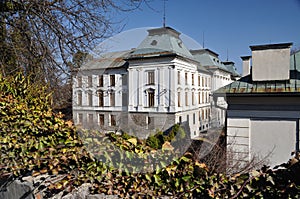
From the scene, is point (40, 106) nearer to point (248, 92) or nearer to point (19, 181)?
point (19, 181)

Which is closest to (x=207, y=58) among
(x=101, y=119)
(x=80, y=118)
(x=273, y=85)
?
(x=101, y=119)

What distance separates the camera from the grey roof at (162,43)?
91 centimetres

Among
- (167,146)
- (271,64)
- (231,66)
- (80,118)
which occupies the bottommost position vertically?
(167,146)

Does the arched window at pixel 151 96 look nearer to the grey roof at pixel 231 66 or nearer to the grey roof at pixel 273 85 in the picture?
the grey roof at pixel 231 66

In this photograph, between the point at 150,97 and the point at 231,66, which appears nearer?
the point at 150,97

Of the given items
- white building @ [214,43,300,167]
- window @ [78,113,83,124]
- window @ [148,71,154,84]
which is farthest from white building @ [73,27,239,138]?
white building @ [214,43,300,167]

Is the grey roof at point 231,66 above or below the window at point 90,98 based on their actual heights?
above

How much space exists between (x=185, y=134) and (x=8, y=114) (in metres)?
1.35

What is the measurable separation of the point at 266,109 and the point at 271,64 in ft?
1.45

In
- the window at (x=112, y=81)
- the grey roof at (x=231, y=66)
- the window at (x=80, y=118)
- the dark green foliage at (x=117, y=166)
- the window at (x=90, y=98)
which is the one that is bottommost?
the dark green foliage at (x=117, y=166)

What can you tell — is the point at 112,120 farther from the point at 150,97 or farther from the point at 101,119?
the point at 150,97

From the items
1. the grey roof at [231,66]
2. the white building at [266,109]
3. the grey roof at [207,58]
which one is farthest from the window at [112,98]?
the white building at [266,109]

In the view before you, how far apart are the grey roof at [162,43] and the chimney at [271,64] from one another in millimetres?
1100

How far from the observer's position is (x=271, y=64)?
6.91 feet
